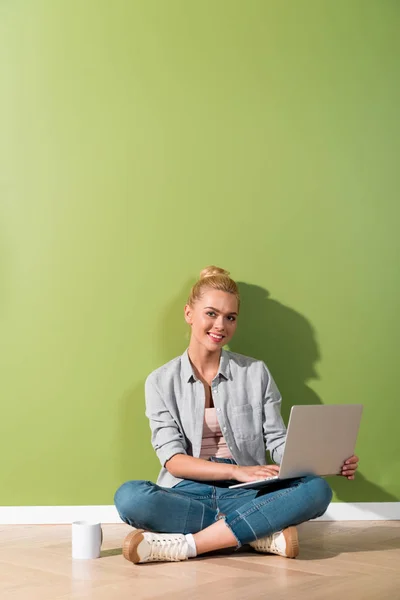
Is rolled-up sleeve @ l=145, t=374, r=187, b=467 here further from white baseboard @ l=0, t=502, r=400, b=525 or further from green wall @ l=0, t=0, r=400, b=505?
white baseboard @ l=0, t=502, r=400, b=525

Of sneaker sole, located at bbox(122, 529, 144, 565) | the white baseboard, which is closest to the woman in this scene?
sneaker sole, located at bbox(122, 529, 144, 565)

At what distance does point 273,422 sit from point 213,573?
0.67m

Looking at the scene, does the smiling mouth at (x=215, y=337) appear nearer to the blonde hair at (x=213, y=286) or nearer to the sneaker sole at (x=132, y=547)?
the blonde hair at (x=213, y=286)

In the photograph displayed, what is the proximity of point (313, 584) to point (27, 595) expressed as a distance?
2.15ft

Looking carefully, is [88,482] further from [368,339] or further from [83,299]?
[368,339]

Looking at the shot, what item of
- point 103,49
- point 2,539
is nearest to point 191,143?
point 103,49

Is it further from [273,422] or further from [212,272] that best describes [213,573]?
[212,272]

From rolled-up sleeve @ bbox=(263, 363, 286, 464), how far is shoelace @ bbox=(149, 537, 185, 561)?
20.3 inches

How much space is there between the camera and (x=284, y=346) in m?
2.88

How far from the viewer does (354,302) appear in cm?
290

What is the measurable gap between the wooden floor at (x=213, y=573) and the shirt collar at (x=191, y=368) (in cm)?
55

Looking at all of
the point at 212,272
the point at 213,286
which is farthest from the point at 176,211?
the point at 213,286

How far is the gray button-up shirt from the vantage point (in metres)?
2.51

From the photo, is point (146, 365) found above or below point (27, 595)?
above
